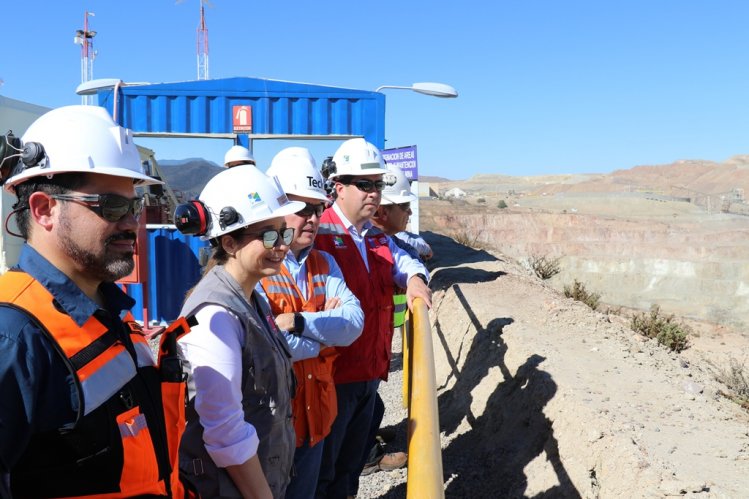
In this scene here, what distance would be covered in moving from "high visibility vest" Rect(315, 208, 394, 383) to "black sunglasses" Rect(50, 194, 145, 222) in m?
1.84

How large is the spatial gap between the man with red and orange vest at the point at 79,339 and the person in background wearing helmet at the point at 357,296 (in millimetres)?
1657

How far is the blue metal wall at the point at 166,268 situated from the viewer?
409 inches

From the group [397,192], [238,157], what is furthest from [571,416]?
[238,157]

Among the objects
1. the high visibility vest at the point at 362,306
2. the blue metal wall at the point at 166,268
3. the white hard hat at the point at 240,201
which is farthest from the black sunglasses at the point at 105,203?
the blue metal wall at the point at 166,268

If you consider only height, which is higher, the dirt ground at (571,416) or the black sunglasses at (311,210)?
the black sunglasses at (311,210)

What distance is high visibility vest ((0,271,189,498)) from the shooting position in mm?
1434

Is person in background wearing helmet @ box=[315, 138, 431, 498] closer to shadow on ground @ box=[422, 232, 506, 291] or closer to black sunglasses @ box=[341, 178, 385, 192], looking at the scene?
black sunglasses @ box=[341, 178, 385, 192]

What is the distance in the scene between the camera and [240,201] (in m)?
2.40

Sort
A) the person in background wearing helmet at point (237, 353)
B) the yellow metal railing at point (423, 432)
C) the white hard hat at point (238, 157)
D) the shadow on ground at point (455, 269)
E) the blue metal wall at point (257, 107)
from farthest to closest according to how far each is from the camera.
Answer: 1. the blue metal wall at point (257, 107)
2. the shadow on ground at point (455, 269)
3. the white hard hat at point (238, 157)
4. the person in background wearing helmet at point (237, 353)
5. the yellow metal railing at point (423, 432)

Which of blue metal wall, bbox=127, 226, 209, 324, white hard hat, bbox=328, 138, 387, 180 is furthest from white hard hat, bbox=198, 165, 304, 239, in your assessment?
blue metal wall, bbox=127, 226, 209, 324

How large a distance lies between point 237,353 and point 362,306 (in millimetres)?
1581

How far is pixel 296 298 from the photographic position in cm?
299

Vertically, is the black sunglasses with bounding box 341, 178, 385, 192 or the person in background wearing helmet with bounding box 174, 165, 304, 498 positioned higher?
the black sunglasses with bounding box 341, 178, 385, 192

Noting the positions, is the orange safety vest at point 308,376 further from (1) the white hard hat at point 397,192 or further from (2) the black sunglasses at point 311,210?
(1) the white hard hat at point 397,192
